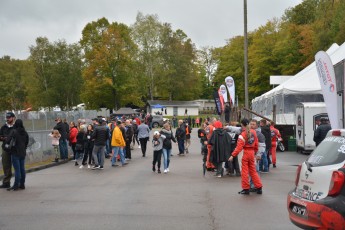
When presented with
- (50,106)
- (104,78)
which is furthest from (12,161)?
(50,106)

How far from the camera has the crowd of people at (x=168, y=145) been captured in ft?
37.2

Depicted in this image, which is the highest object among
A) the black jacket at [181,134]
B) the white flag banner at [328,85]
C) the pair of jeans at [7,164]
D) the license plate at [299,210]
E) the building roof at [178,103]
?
→ the building roof at [178,103]

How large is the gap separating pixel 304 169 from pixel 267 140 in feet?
32.3

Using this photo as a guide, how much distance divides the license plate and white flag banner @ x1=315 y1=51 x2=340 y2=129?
4170 mm

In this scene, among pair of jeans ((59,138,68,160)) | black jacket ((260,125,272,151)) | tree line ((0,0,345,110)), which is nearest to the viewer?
black jacket ((260,125,272,151))

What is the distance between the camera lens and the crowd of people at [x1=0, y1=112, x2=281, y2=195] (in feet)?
37.2

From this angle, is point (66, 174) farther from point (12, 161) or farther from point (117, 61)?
point (117, 61)

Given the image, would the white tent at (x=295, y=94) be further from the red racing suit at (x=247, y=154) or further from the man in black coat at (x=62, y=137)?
the red racing suit at (x=247, y=154)

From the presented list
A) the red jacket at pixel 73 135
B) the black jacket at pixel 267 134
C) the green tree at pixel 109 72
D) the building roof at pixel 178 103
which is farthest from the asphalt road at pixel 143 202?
the building roof at pixel 178 103

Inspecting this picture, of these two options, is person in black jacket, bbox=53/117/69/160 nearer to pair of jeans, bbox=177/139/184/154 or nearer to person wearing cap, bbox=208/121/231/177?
pair of jeans, bbox=177/139/184/154

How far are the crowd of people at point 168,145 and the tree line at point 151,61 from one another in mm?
29298

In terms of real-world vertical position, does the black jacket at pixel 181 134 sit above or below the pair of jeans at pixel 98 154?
above

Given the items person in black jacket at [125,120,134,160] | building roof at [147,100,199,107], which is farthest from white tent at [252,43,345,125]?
building roof at [147,100,199,107]

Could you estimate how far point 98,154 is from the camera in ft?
59.8
